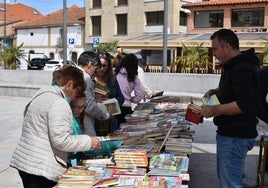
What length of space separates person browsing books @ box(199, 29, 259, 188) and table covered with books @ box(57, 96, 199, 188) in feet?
1.14

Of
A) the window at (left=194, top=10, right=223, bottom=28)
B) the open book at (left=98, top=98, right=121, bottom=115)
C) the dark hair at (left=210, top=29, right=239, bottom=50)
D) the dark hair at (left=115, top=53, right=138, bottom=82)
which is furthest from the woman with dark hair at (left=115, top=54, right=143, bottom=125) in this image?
the window at (left=194, top=10, right=223, bottom=28)

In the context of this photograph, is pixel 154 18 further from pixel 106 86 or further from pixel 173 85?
pixel 106 86

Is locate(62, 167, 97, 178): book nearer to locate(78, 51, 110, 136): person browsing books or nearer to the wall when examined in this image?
locate(78, 51, 110, 136): person browsing books

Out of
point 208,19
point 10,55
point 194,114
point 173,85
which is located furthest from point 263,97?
point 208,19

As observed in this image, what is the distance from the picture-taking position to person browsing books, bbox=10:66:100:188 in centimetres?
260

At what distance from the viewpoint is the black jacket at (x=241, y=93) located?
9.75 ft

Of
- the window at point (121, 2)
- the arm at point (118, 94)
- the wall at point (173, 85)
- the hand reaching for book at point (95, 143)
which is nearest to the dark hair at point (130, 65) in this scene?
the arm at point (118, 94)

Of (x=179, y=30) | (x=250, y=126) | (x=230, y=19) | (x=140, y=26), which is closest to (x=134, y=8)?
(x=140, y=26)

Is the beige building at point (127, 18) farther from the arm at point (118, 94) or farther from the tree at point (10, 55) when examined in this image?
the arm at point (118, 94)

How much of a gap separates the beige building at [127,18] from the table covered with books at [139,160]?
30080mm

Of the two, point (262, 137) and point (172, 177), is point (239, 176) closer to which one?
point (172, 177)

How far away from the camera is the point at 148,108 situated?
18.3 feet

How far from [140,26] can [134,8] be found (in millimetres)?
1924

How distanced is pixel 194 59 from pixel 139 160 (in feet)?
51.7
